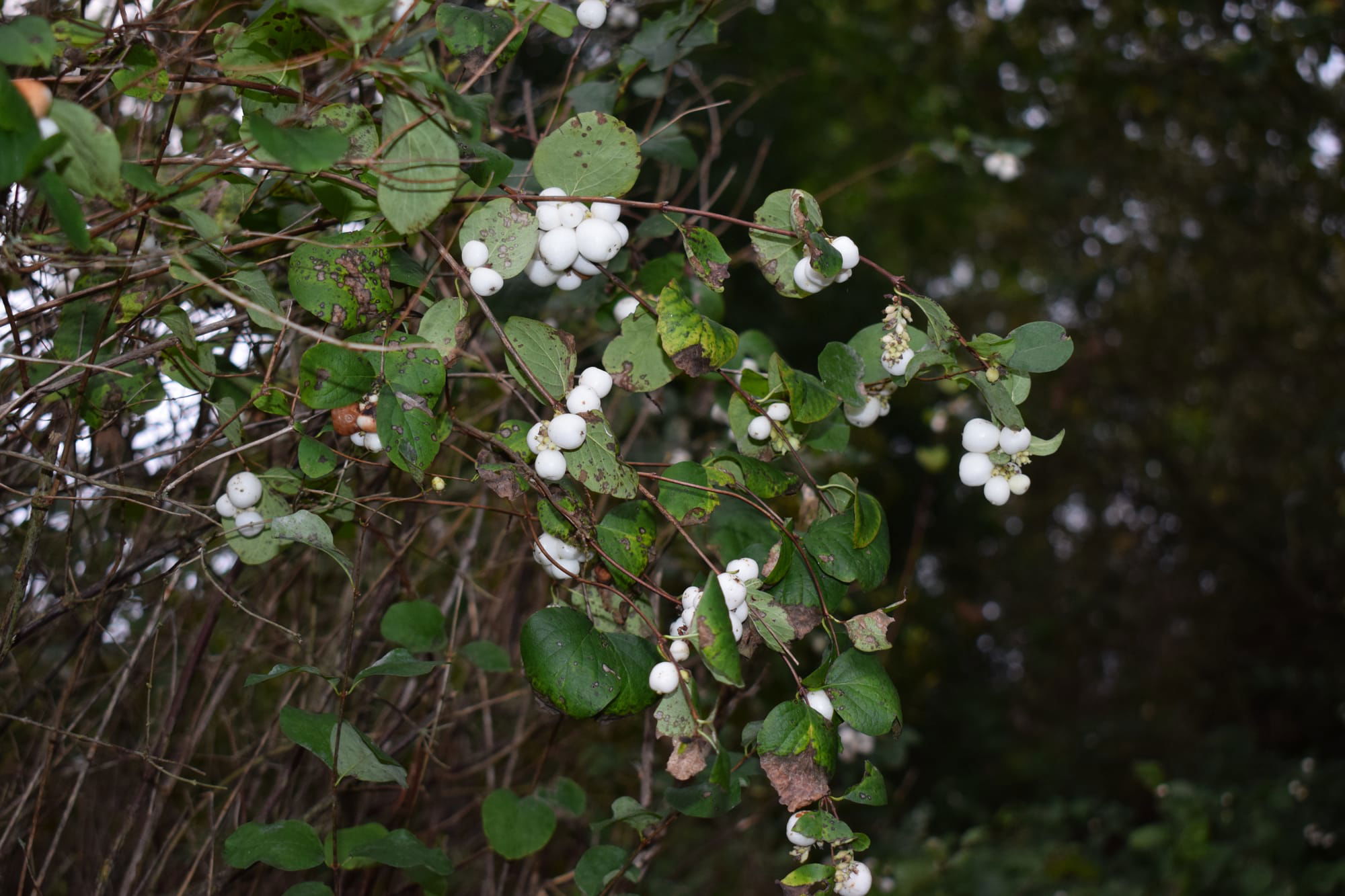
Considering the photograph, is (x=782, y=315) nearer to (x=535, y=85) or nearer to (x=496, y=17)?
(x=535, y=85)

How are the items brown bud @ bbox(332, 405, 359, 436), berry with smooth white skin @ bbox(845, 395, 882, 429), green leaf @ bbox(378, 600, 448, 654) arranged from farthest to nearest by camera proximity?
green leaf @ bbox(378, 600, 448, 654), berry with smooth white skin @ bbox(845, 395, 882, 429), brown bud @ bbox(332, 405, 359, 436)

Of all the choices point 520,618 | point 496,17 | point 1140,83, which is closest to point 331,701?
point 520,618

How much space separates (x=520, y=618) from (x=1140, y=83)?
3.32 meters

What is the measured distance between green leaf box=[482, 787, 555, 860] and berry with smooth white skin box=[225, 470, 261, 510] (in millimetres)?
371

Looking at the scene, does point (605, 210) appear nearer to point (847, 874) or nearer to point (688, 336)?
point (688, 336)

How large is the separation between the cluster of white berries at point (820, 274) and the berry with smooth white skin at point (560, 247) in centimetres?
18

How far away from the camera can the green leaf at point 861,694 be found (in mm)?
678

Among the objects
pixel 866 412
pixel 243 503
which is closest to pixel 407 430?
pixel 243 503

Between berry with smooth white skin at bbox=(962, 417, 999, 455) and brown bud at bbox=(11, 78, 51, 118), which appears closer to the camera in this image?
brown bud at bbox=(11, 78, 51, 118)

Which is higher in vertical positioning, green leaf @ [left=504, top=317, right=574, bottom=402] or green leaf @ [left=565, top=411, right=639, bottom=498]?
green leaf @ [left=504, top=317, right=574, bottom=402]

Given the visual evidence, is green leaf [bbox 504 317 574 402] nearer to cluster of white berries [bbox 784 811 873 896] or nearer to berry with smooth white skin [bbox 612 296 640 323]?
berry with smooth white skin [bbox 612 296 640 323]

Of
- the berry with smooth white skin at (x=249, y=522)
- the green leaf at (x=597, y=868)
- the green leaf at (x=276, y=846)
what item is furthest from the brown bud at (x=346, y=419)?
the green leaf at (x=597, y=868)

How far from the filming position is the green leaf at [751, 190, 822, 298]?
2.41ft

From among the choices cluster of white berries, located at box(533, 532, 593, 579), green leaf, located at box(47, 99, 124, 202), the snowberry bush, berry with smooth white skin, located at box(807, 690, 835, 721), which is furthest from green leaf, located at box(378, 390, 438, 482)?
berry with smooth white skin, located at box(807, 690, 835, 721)
